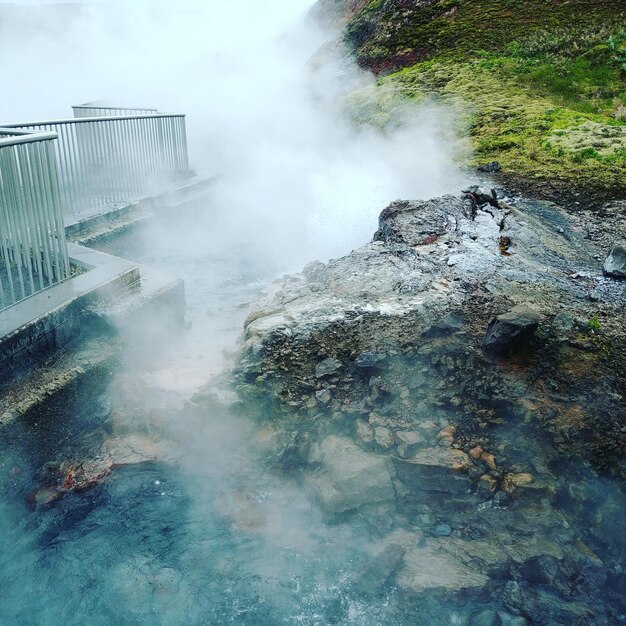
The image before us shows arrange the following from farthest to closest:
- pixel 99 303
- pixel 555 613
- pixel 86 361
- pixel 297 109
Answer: pixel 297 109 < pixel 99 303 < pixel 86 361 < pixel 555 613

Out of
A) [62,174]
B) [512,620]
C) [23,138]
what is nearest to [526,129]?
[62,174]

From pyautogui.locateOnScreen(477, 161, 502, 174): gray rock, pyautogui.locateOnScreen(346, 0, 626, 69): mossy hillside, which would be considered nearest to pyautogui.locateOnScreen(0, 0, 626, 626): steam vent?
pyautogui.locateOnScreen(477, 161, 502, 174): gray rock

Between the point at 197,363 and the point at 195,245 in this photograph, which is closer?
the point at 197,363

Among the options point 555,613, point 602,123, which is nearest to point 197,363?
point 555,613

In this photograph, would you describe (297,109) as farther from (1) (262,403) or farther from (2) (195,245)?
(1) (262,403)

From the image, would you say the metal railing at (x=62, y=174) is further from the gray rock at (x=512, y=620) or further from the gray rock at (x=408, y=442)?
the gray rock at (x=512, y=620)

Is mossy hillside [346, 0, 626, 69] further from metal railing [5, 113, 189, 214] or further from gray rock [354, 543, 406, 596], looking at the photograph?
gray rock [354, 543, 406, 596]

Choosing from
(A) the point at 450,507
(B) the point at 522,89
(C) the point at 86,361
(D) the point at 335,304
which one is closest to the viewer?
(A) the point at 450,507

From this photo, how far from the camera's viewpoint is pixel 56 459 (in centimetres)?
462

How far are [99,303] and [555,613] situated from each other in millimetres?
4684

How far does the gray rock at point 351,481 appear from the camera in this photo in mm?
4172

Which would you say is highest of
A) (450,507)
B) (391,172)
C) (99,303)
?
(391,172)

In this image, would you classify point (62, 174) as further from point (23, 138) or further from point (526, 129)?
point (526, 129)

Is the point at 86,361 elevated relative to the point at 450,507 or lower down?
elevated
